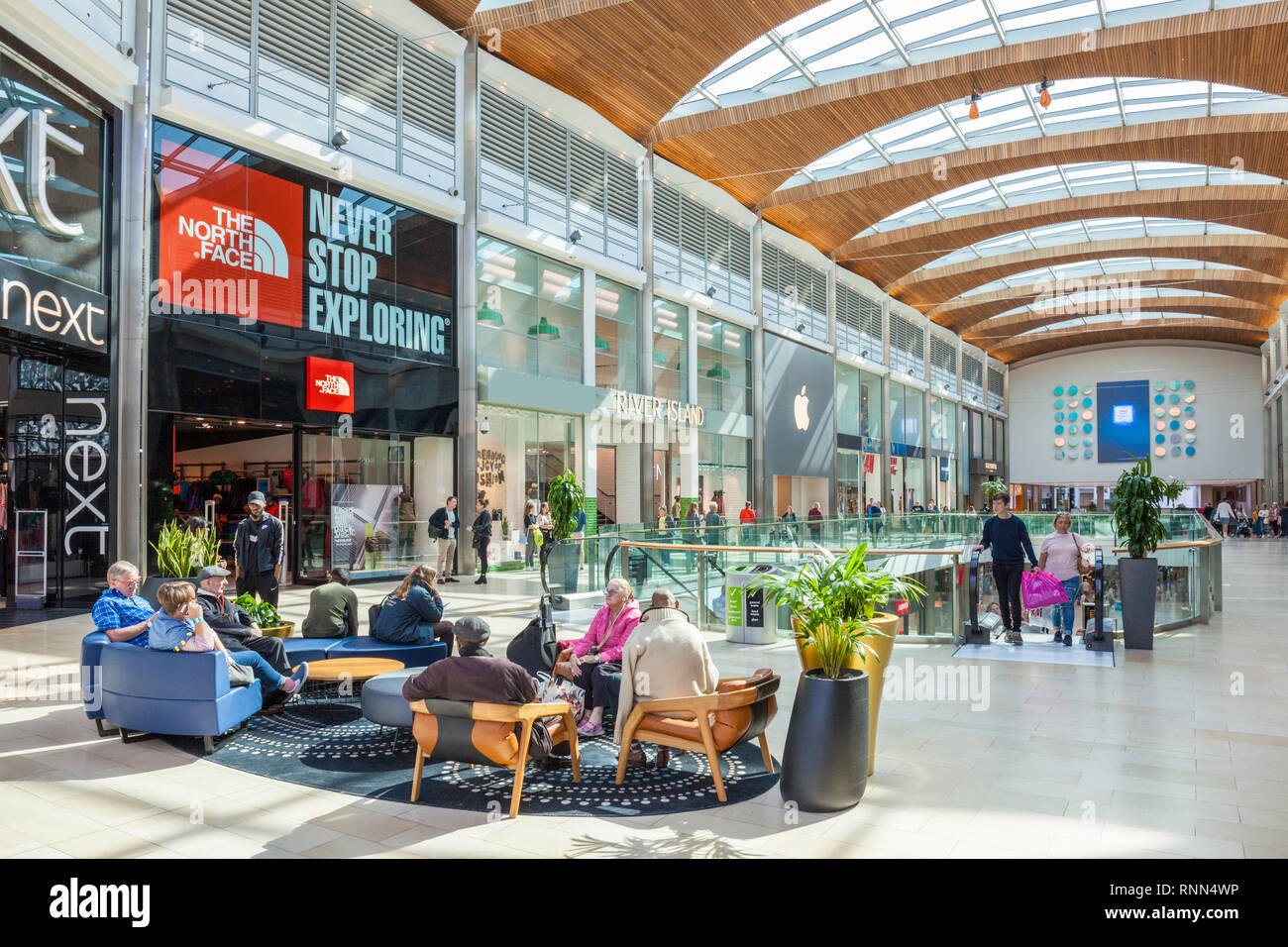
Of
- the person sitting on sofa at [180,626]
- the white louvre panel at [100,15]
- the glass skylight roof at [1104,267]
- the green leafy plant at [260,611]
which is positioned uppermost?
the glass skylight roof at [1104,267]

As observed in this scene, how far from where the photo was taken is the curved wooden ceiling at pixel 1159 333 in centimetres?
4369

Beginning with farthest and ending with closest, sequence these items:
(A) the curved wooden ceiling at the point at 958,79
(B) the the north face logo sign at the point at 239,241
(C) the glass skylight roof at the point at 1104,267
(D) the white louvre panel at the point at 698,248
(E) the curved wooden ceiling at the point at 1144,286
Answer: (C) the glass skylight roof at the point at 1104,267, (E) the curved wooden ceiling at the point at 1144,286, (D) the white louvre panel at the point at 698,248, (A) the curved wooden ceiling at the point at 958,79, (B) the the north face logo sign at the point at 239,241

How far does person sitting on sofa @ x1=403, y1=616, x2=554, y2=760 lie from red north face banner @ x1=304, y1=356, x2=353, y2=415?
9816 millimetres

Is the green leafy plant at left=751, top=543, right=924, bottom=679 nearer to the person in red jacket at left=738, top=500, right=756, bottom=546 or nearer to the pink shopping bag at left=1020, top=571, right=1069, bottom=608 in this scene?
the pink shopping bag at left=1020, top=571, right=1069, bottom=608

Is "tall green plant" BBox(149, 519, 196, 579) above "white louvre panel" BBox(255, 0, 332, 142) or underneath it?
underneath

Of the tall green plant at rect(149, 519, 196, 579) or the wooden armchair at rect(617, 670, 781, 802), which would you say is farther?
the tall green plant at rect(149, 519, 196, 579)

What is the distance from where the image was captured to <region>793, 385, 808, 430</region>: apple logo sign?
93.5 feet

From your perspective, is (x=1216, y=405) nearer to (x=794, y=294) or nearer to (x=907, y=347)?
(x=907, y=347)

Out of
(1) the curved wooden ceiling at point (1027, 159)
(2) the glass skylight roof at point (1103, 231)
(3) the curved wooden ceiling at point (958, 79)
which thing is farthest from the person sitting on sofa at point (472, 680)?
(2) the glass skylight roof at point (1103, 231)

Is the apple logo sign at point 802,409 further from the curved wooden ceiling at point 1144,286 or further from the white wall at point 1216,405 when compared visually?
the white wall at point 1216,405

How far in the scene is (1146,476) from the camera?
946 cm

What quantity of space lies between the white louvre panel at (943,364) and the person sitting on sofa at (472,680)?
132ft

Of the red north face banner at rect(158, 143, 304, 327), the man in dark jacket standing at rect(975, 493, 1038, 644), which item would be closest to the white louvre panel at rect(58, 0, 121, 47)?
the red north face banner at rect(158, 143, 304, 327)

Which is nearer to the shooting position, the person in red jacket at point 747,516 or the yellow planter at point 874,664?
the yellow planter at point 874,664
